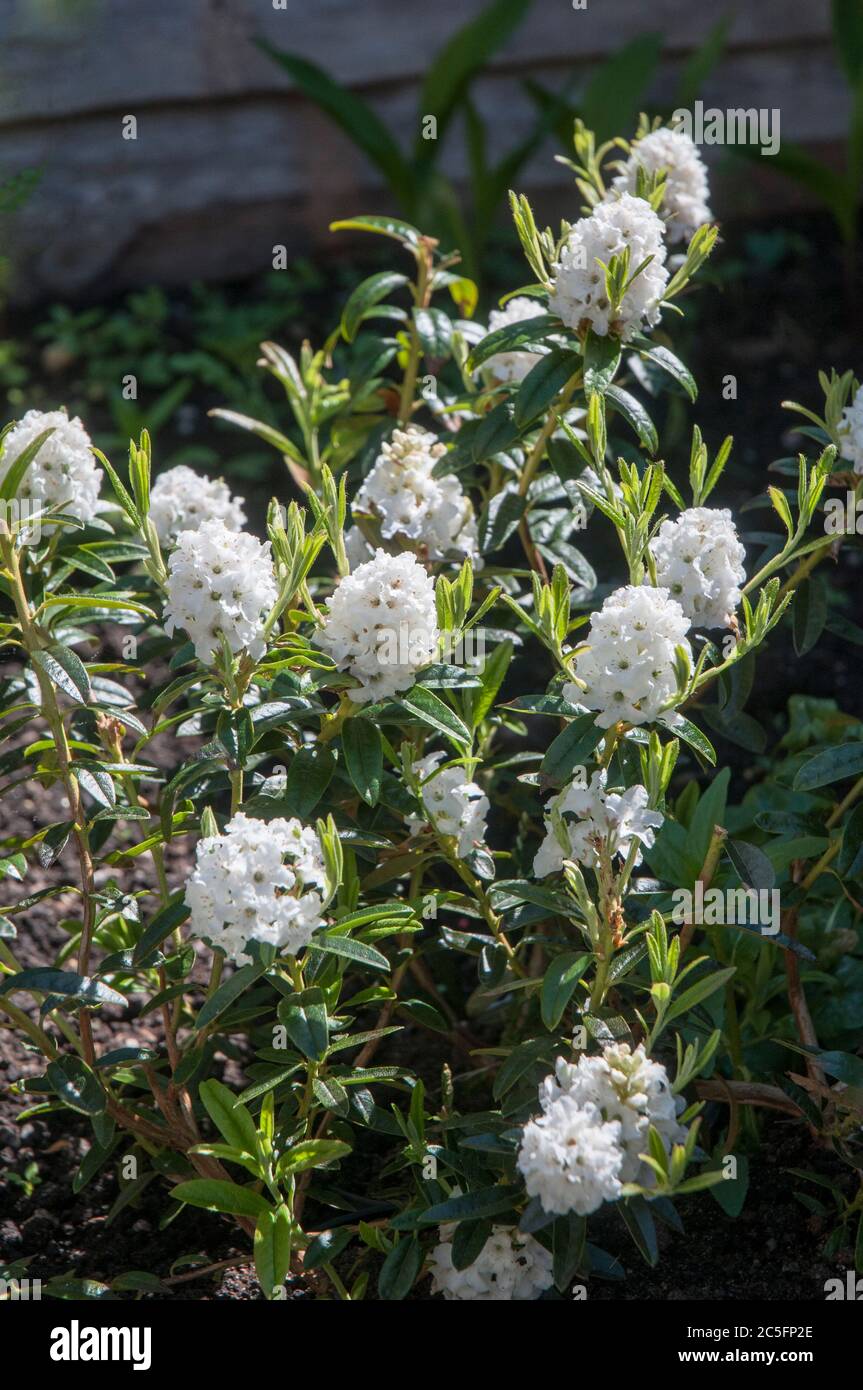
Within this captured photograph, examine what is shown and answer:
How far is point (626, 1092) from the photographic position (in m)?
1.52

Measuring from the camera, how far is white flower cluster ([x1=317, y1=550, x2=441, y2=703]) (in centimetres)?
163

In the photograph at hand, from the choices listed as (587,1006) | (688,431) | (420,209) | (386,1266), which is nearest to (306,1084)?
(386,1266)

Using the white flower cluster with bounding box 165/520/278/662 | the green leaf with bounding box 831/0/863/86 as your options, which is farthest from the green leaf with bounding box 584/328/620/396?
the green leaf with bounding box 831/0/863/86

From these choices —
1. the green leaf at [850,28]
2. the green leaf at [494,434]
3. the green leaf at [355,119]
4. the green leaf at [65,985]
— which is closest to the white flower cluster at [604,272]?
the green leaf at [494,434]

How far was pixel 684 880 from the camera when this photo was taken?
6.44 feet

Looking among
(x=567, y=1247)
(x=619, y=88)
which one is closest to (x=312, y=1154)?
(x=567, y=1247)

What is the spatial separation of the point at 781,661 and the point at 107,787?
69.7 inches

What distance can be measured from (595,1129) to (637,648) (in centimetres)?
51

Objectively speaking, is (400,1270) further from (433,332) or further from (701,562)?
(433,332)

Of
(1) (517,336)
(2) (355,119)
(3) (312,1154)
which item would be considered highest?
(2) (355,119)

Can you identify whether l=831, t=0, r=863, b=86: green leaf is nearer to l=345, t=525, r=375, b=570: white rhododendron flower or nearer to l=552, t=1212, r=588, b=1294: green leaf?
l=345, t=525, r=375, b=570: white rhododendron flower

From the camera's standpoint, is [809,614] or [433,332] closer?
[809,614]

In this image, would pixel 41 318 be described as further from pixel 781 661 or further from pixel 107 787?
pixel 107 787

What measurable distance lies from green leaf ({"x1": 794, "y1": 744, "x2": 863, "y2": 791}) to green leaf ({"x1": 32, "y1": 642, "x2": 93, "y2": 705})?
2.89ft
